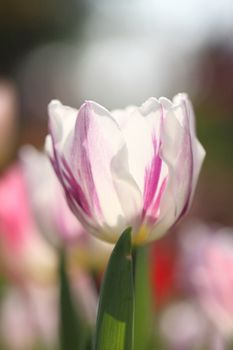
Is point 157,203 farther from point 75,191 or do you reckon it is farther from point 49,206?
point 49,206

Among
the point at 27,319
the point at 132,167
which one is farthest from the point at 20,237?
the point at 132,167

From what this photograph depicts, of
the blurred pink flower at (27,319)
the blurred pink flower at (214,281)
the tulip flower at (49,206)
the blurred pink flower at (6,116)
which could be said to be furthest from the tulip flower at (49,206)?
the blurred pink flower at (6,116)

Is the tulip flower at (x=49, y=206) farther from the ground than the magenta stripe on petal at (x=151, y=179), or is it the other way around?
the magenta stripe on petal at (x=151, y=179)

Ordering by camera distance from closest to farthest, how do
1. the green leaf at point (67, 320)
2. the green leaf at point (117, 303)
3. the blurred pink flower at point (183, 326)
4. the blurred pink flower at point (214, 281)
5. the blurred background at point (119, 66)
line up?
the green leaf at point (117, 303) < the green leaf at point (67, 320) < the blurred pink flower at point (214, 281) < the blurred pink flower at point (183, 326) < the blurred background at point (119, 66)

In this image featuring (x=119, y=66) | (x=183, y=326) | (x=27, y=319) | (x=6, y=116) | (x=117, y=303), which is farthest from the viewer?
(x=119, y=66)

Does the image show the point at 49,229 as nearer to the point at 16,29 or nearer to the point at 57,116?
the point at 57,116

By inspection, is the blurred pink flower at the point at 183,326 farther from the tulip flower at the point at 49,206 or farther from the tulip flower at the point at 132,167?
the tulip flower at the point at 132,167

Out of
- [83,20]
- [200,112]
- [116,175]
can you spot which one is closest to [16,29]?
[83,20]
